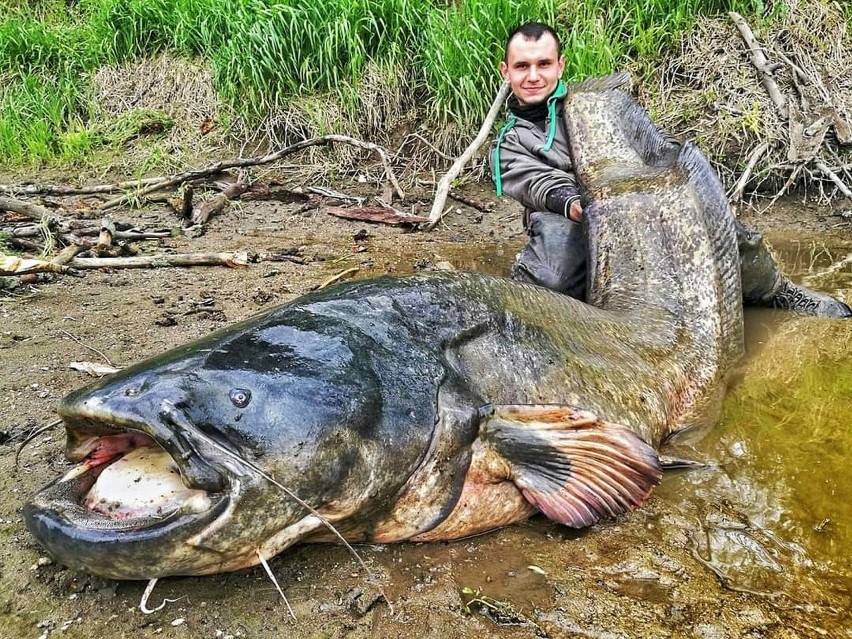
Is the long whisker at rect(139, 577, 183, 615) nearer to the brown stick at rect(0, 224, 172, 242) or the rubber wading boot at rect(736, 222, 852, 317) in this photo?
the rubber wading boot at rect(736, 222, 852, 317)

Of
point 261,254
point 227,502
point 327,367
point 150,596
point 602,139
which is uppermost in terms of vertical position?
point 602,139

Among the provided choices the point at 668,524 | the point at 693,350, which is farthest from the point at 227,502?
the point at 693,350

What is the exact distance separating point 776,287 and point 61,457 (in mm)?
3557

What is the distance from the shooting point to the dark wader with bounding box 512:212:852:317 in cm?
354

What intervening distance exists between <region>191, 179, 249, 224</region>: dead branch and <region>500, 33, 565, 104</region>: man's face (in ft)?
9.12

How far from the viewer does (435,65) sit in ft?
19.9

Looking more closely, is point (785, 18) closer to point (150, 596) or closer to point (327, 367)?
point (327, 367)

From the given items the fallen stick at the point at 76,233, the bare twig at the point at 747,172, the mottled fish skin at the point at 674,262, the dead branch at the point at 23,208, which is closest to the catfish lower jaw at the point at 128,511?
the mottled fish skin at the point at 674,262

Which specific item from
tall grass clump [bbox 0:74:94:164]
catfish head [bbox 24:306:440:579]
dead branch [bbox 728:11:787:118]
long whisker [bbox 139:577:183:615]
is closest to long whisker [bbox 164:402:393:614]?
catfish head [bbox 24:306:440:579]

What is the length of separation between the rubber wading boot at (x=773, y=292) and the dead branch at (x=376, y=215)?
8.28 feet

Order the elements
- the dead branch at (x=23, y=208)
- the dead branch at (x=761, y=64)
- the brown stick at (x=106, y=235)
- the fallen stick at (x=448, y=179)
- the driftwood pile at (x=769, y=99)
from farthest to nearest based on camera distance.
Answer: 1. the dead branch at (x=761, y=64)
2. the driftwood pile at (x=769, y=99)
3. the fallen stick at (x=448, y=179)
4. the dead branch at (x=23, y=208)
5. the brown stick at (x=106, y=235)

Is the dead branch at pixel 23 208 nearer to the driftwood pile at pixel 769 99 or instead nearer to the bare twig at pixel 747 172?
the driftwood pile at pixel 769 99

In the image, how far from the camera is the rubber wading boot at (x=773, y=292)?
3461mm

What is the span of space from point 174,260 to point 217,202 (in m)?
1.66
